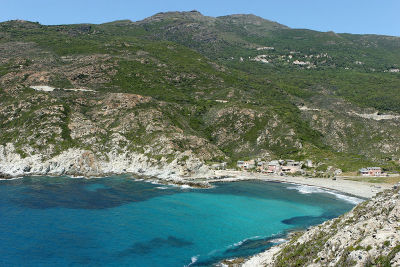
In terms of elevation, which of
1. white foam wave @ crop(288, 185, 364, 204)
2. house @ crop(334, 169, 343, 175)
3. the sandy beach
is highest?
house @ crop(334, 169, 343, 175)

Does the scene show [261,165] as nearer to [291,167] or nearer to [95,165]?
[291,167]

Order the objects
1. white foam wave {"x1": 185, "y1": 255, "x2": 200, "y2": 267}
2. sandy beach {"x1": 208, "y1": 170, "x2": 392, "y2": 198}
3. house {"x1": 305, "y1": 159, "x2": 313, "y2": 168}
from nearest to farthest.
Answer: white foam wave {"x1": 185, "y1": 255, "x2": 200, "y2": 267} < sandy beach {"x1": 208, "y1": 170, "x2": 392, "y2": 198} < house {"x1": 305, "y1": 159, "x2": 313, "y2": 168}

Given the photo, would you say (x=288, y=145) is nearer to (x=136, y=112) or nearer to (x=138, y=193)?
(x=136, y=112)

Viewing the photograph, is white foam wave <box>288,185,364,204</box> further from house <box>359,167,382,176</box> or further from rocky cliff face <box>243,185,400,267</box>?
rocky cliff face <box>243,185,400,267</box>

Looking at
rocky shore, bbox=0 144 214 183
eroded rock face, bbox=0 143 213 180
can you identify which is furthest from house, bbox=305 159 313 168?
eroded rock face, bbox=0 143 213 180

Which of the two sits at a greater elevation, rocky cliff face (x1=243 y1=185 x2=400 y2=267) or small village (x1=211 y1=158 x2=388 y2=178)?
rocky cliff face (x1=243 y1=185 x2=400 y2=267)

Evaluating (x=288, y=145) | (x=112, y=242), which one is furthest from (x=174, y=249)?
(x=288, y=145)
